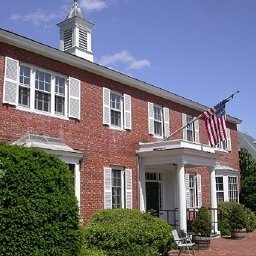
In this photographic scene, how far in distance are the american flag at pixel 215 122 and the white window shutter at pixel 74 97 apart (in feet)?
19.1

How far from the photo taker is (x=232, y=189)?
1046 inches

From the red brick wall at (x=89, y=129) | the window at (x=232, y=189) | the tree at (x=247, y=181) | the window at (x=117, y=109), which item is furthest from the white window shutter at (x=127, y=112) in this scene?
the tree at (x=247, y=181)

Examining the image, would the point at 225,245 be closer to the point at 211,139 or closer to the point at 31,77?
the point at 211,139

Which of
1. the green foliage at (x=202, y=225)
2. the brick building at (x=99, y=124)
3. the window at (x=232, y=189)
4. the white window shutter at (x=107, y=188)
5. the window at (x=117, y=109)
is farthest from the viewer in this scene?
the window at (x=232, y=189)

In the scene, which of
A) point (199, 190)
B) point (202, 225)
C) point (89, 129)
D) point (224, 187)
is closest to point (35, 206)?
point (89, 129)

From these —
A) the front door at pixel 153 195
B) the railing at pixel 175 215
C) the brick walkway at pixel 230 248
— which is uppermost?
the front door at pixel 153 195

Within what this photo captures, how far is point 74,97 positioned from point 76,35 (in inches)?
193

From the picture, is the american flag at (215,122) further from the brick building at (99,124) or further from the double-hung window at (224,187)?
the double-hung window at (224,187)

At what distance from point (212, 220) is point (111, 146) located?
630 cm

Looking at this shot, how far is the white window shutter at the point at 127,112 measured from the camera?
18.3m

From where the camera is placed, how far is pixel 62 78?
51.8 feet

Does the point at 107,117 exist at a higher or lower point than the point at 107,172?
higher

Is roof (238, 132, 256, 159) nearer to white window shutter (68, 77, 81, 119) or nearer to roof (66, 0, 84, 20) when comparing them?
roof (66, 0, 84, 20)

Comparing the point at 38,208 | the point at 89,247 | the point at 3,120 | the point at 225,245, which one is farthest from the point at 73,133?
the point at 225,245
